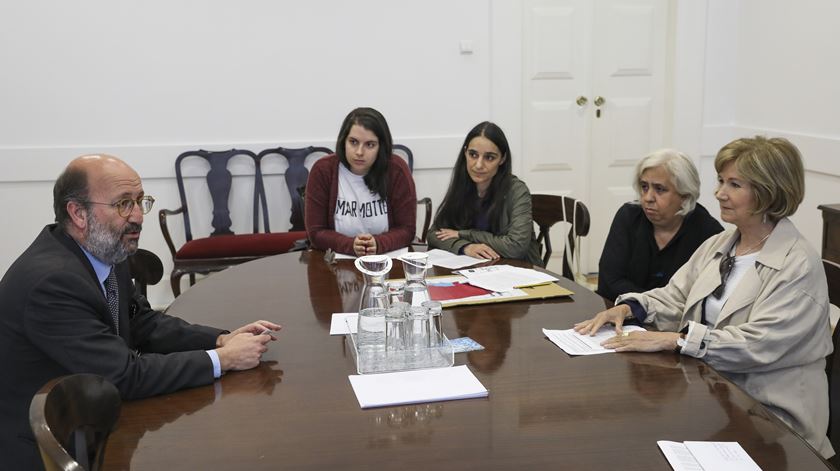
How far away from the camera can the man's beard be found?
6.16ft

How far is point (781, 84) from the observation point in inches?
187

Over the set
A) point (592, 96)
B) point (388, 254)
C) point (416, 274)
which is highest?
point (592, 96)

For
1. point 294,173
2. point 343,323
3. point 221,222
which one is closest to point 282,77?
point 294,173

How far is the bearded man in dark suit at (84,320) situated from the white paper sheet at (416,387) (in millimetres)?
325

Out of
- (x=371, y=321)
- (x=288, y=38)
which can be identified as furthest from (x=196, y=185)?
(x=371, y=321)

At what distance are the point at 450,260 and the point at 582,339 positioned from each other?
106cm

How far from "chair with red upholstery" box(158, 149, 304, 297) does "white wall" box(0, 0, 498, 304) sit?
10cm

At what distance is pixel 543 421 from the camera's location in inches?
60.1

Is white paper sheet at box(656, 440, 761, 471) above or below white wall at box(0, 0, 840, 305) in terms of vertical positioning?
below

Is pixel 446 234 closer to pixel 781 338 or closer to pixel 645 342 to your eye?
pixel 645 342

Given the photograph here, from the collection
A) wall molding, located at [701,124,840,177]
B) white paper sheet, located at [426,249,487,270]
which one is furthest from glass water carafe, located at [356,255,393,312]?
wall molding, located at [701,124,840,177]

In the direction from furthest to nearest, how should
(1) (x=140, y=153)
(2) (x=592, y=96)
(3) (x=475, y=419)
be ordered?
1. (2) (x=592, y=96)
2. (1) (x=140, y=153)
3. (3) (x=475, y=419)

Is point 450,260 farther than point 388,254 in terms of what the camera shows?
No

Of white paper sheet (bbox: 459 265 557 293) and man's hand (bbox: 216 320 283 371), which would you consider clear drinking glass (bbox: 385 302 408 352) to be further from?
white paper sheet (bbox: 459 265 557 293)
